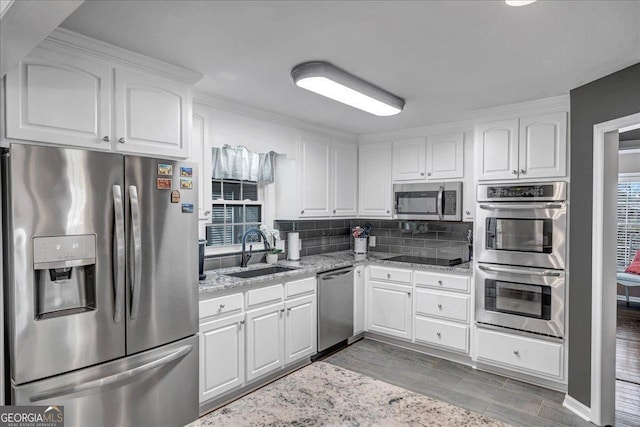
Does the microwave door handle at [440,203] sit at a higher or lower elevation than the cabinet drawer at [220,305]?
higher

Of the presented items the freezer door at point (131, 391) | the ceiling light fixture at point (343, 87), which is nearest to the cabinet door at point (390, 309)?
the ceiling light fixture at point (343, 87)

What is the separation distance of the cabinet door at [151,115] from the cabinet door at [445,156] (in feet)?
8.58

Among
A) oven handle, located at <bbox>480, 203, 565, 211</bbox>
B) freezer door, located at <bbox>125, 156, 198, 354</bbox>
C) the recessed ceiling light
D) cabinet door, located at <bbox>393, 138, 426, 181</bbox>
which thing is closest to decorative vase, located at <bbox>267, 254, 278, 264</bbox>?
freezer door, located at <bbox>125, 156, 198, 354</bbox>

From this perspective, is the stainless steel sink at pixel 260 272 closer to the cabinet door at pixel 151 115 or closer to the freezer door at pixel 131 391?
the freezer door at pixel 131 391

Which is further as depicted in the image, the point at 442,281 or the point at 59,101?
the point at 442,281

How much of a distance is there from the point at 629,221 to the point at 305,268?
5.19m

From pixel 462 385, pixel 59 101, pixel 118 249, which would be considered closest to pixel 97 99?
pixel 59 101

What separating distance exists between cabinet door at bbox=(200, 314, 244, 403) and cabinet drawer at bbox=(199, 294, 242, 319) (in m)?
0.06

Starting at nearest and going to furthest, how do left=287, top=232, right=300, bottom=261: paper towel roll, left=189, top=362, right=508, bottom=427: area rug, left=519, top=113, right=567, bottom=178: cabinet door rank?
left=189, top=362, right=508, bottom=427: area rug < left=519, top=113, right=567, bottom=178: cabinet door < left=287, top=232, right=300, bottom=261: paper towel roll

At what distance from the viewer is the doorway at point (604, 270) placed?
248 centimetres

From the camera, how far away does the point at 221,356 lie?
259cm

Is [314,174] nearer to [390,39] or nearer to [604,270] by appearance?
[390,39]

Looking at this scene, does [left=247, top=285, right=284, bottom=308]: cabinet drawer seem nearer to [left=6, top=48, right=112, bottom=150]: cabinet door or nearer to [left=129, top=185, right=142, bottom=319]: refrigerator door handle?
[left=129, top=185, right=142, bottom=319]: refrigerator door handle

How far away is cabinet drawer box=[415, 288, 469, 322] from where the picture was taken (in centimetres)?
344
